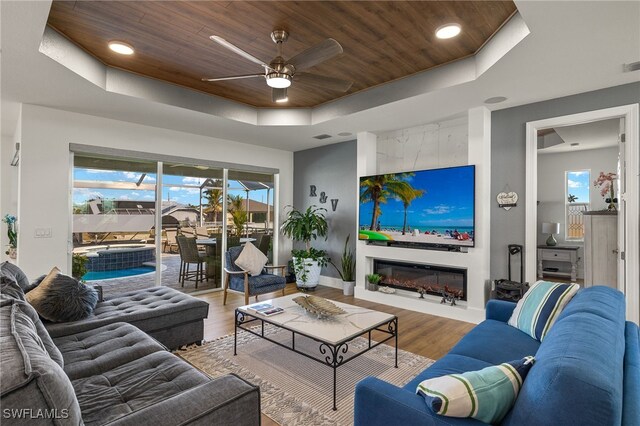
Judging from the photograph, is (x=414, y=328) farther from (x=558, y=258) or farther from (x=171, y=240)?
(x=558, y=258)

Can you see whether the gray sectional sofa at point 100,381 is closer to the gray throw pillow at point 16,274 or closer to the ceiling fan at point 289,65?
the gray throw pillow at point 16,274

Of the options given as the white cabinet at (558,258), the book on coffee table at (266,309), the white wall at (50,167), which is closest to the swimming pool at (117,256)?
the white wall at (50,167)

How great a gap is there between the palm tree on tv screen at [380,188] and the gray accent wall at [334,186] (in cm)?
47

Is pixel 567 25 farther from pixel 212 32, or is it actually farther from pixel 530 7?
pixel 212 32

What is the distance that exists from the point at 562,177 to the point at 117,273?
851 centimetres

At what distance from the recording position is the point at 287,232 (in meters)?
6.18

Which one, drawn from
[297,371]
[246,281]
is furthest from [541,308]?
[246,281]

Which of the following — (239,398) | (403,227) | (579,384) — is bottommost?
(239,398)

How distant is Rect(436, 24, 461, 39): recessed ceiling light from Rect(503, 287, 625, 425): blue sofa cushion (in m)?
2.39

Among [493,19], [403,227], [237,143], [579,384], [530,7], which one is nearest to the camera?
[579,384]

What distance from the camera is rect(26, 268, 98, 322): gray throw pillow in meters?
2.43

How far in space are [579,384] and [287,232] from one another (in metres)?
5.42

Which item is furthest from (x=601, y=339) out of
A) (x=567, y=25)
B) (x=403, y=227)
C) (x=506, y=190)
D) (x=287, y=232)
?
(x=287, y=232)

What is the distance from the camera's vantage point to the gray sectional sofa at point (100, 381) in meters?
0.92
